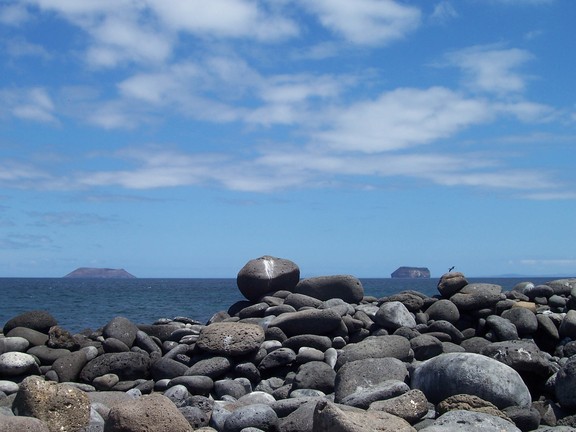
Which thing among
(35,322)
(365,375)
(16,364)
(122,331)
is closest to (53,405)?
(365,375)

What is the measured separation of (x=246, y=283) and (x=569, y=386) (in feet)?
32.0

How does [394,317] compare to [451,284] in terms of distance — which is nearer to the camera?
[394,317]

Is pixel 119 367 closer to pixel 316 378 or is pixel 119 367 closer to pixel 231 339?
pixel 231 339

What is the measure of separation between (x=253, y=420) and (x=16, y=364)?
6938 millimetres

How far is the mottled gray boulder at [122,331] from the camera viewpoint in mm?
16938

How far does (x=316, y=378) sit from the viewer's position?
1376cm

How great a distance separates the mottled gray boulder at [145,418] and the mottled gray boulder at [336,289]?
413 inches

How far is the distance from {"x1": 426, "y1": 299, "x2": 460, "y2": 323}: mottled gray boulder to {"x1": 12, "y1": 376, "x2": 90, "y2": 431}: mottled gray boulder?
9473 millimetres

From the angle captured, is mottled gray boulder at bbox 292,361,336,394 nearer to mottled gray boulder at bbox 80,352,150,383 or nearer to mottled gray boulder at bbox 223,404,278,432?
mottled gray boulder at bbox 223,404,278,432

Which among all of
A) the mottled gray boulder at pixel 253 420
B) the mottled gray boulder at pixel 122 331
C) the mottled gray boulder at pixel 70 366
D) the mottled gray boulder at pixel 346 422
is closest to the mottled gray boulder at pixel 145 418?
the mottled gray boulder at pixel 253 420

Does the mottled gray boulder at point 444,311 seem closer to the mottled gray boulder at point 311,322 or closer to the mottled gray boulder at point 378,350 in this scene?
the mottled gray boulder at point 311,322

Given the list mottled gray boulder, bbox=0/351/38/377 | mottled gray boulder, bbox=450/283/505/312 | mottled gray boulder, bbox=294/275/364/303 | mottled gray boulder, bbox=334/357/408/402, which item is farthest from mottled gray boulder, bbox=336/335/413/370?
mottled gray boulder, bbox=0/351/38/377

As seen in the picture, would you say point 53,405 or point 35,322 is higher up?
point 35,322

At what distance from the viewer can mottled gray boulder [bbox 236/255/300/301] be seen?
1989 centimetres
